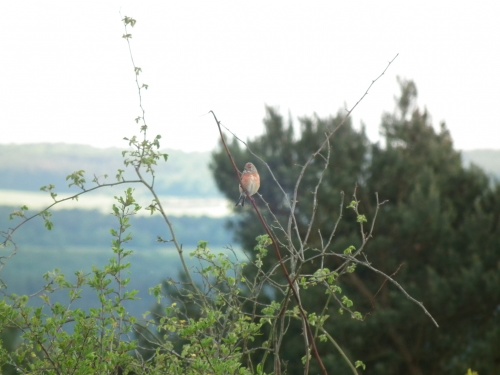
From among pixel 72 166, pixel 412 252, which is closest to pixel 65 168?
pixel 72 166

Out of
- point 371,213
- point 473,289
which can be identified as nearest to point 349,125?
point 371,213

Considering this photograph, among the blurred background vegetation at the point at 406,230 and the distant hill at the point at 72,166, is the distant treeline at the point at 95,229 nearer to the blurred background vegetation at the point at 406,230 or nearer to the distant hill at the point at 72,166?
the distant hill at the point at 72,166

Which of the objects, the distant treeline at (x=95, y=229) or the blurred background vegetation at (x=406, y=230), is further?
the distant treeline at (x=95, y=229)

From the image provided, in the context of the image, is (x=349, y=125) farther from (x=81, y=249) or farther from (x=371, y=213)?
(x=81, y=249)

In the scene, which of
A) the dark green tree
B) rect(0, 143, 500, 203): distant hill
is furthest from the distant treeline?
the dark green tree

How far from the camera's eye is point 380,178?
60.3 ft

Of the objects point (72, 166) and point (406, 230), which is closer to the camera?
point (406, 230)

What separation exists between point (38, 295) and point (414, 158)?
16179mm

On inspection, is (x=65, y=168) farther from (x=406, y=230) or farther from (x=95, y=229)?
(x=406, y=230)

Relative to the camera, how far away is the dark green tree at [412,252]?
16.5 metres

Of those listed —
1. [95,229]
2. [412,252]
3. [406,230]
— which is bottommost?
[95,229]

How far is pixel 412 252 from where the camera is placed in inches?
691

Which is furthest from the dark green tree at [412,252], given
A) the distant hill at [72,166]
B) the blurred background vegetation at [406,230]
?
the distant hill at [72,166]

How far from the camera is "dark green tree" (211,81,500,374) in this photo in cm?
1645
